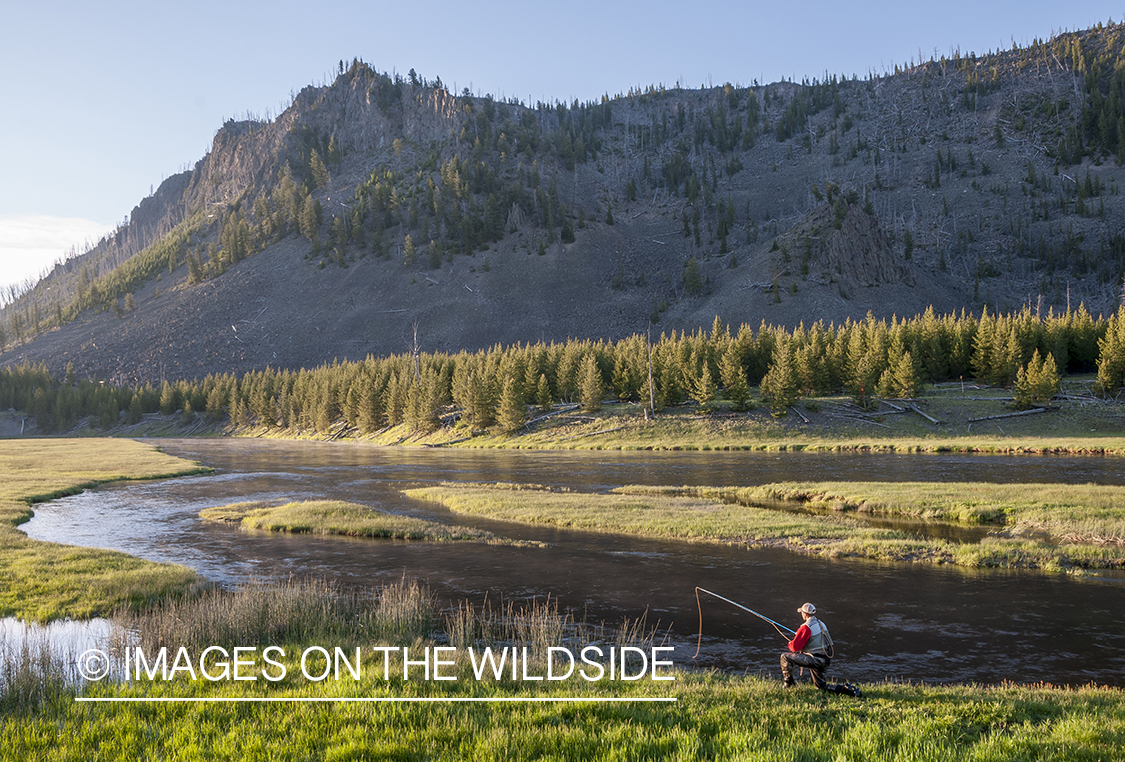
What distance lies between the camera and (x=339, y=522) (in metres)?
36.3

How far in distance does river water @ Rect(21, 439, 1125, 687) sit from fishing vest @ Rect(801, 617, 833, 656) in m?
3.10

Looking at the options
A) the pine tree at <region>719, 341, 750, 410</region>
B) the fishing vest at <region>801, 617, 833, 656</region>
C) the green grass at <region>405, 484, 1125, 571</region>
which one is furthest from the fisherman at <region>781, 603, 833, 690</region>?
the pine tree at <region>719, 341, 750, 410</region>

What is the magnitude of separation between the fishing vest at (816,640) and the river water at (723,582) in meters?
3.10

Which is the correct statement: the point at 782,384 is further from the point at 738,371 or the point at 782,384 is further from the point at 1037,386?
the point at 1037,386

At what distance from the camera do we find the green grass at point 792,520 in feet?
85.3

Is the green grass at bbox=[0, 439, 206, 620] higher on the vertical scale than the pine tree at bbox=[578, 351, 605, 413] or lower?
lower

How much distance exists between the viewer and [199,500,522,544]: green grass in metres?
33.5

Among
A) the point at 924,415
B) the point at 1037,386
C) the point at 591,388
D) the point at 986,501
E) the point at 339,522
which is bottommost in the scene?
the point at 339,522

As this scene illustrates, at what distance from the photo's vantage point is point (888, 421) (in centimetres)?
8881

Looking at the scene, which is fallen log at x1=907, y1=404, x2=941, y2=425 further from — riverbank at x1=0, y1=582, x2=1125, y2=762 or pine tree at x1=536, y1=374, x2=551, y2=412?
riverbank at x1=0, y1=582, x2=1125, y2=762

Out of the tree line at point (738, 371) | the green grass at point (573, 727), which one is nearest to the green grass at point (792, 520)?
the green grass at point (573, 727)

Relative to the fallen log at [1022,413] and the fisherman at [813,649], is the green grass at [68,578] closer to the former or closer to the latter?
the fisherman at [813,649]

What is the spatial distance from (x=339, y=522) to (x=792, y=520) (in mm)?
24307

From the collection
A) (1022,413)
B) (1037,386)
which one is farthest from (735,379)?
(1037,386)
